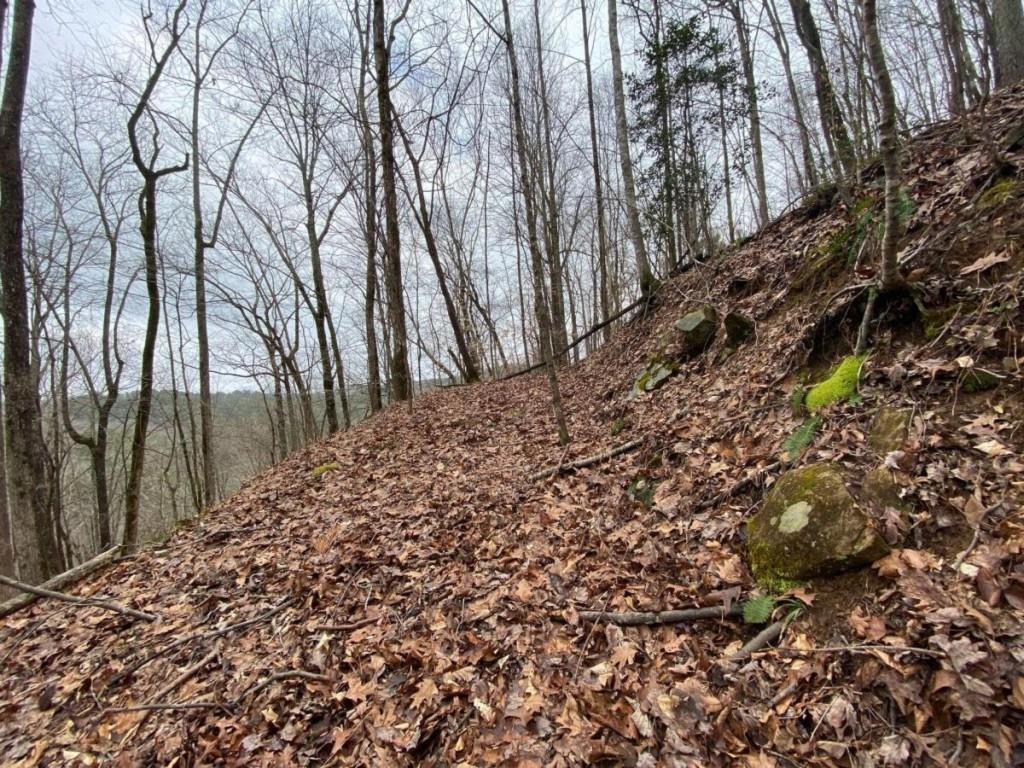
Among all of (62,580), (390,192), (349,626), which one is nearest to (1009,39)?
(390,192)

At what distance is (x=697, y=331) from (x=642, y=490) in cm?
323

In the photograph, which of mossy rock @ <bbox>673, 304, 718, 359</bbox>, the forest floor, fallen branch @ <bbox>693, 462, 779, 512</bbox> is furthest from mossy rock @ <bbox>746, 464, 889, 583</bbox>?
mossy rock @ <bbox>673, 304, 718, 359</bbox>

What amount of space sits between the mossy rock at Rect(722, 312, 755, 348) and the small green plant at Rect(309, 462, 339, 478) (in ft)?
20.2

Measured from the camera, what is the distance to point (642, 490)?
417 centimetres

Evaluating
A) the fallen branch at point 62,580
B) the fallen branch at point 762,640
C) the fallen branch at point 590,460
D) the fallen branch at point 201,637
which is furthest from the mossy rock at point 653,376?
the fallen branch at point 62,580

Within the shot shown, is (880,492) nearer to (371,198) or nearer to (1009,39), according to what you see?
(1009,39)

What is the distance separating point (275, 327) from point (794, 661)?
1915 cm

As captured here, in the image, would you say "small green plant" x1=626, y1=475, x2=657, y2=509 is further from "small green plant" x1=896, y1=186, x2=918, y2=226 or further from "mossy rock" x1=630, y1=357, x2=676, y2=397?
"small green plant" x1=896, y1=186, x2=918, y2=226

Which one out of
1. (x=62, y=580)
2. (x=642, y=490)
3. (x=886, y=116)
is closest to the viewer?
(x=886, y=116)

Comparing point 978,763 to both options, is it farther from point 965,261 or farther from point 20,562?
point 20,562

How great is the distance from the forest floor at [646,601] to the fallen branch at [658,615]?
53mm

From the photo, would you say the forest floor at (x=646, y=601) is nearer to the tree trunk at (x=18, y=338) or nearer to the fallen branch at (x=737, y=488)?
the fallen branch at (x=737, y=488)

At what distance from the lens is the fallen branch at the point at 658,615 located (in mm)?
2621

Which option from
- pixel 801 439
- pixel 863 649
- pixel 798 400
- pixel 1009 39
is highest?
pixel 1009 39
